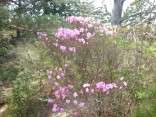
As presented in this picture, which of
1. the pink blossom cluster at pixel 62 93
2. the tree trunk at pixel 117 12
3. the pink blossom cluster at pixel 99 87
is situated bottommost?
the tree trunk at pixel 117 12

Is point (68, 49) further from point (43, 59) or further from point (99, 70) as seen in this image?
point (43, 59)

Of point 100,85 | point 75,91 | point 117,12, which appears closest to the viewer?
point 100,85

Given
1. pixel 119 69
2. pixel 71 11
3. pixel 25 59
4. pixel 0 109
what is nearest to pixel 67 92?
pixel 119 69

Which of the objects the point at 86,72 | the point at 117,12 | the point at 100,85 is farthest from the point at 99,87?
the point at 117,12

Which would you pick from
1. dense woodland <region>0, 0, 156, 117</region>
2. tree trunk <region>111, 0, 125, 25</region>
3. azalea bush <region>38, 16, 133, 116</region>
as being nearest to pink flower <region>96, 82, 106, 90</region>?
dense woodland <region>0, 0, 156, 117</region>

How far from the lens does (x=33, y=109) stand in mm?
7094

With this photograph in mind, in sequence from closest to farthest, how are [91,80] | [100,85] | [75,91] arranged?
[100,85] < [75,91] < [91,80]

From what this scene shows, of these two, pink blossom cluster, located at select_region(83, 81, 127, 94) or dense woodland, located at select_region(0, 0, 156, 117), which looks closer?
pink blossom cluster, located at select_region(83, 81, 127, 94)

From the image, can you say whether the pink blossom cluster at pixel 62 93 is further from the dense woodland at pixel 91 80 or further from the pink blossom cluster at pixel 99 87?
the pink blossom cluster at pixel 99 87

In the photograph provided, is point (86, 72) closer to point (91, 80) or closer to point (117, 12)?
point (91, 80)

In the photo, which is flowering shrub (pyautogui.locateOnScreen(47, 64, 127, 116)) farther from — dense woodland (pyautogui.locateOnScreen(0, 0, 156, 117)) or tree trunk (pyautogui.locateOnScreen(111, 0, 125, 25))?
tree trunk (pyautogui.locateOnScreen(111, 0, 125, 25))

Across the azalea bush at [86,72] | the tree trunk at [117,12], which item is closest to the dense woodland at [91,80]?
the azalea bush at [86,72]

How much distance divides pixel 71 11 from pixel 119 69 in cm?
867

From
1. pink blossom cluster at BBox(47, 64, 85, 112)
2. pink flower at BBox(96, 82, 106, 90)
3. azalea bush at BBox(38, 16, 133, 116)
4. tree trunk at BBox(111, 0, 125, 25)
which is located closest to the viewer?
pink flower at BBox(96, 82, 106, 90)
